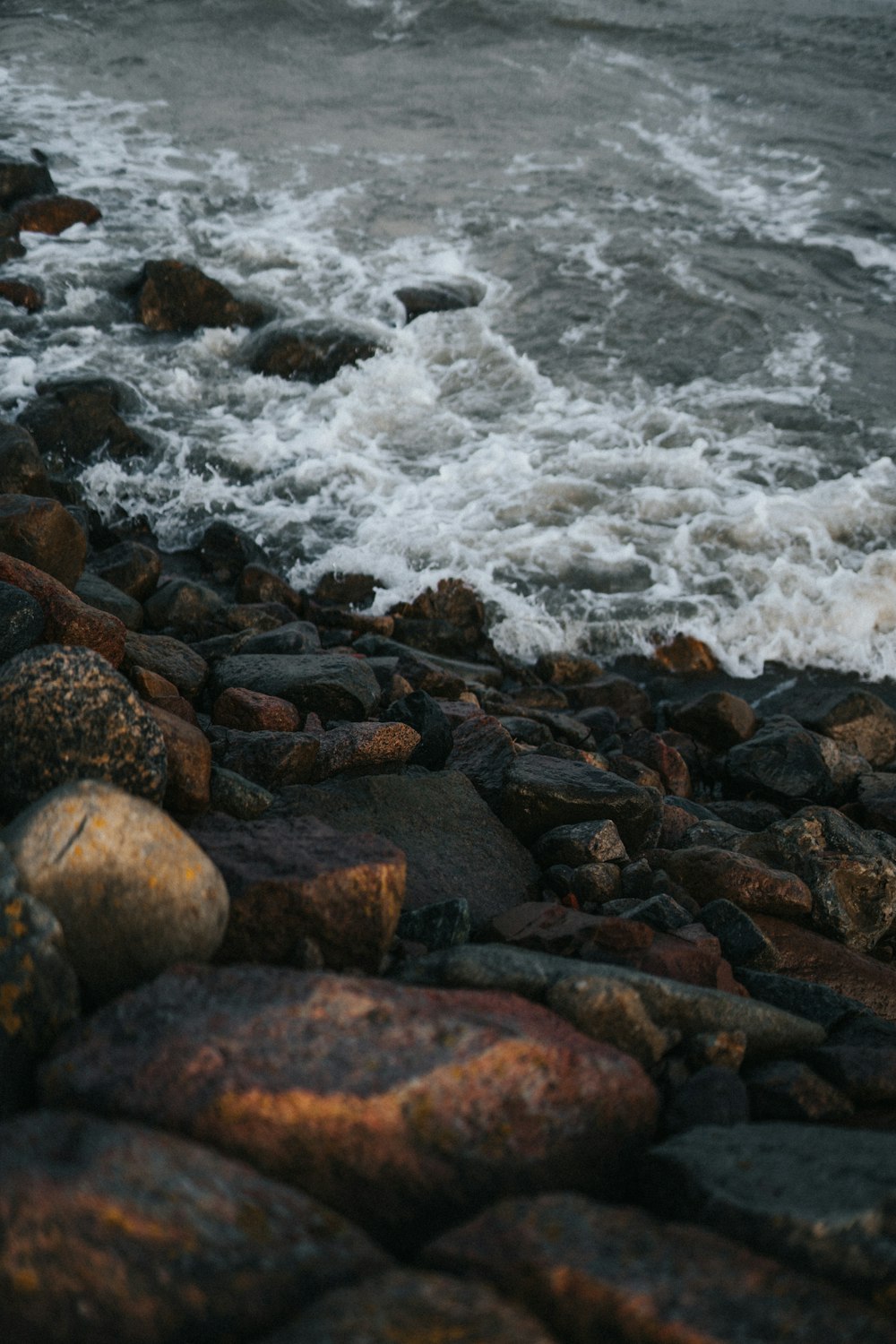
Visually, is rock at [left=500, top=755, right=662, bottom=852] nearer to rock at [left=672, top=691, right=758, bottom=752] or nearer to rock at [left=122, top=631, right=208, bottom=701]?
rock at [left=122, top=631, right=208, bottom=701]

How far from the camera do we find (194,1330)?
1534 millimetres

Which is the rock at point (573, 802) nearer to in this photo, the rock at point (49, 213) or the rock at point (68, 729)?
the rock at point (68, 729)

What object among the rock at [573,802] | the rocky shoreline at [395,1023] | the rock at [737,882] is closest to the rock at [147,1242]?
the rocky shoreline at [395,1023]

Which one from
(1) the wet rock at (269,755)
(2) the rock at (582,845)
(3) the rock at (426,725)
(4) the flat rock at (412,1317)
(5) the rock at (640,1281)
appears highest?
(4) the flat rock at (412,1317)

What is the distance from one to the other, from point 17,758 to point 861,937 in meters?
2.99

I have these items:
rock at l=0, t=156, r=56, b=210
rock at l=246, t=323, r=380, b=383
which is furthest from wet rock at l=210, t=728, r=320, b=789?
rock at l=0, t=156, r=56, b=210

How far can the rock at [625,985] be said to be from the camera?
2.51 meters

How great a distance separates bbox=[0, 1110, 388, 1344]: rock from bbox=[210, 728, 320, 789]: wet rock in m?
1.85

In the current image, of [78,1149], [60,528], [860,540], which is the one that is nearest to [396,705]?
[60,528]

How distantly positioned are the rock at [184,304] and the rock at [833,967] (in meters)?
7.40

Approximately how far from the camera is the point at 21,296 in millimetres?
9180

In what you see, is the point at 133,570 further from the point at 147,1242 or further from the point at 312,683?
the point at 147,1242

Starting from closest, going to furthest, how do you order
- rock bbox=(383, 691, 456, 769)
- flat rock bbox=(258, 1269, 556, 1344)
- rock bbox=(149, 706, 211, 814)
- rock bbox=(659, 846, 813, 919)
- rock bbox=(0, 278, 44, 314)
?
flat rock bbox=(258, 1269, 556, 1344), rock bbox=(149, 706, 211, 814), rock bbox=(659, 846, 813, 919), rock bbox=(383, 691, 456, 769), rock bbox=(0, 278, 44, 314)

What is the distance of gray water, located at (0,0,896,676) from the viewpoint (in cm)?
700
